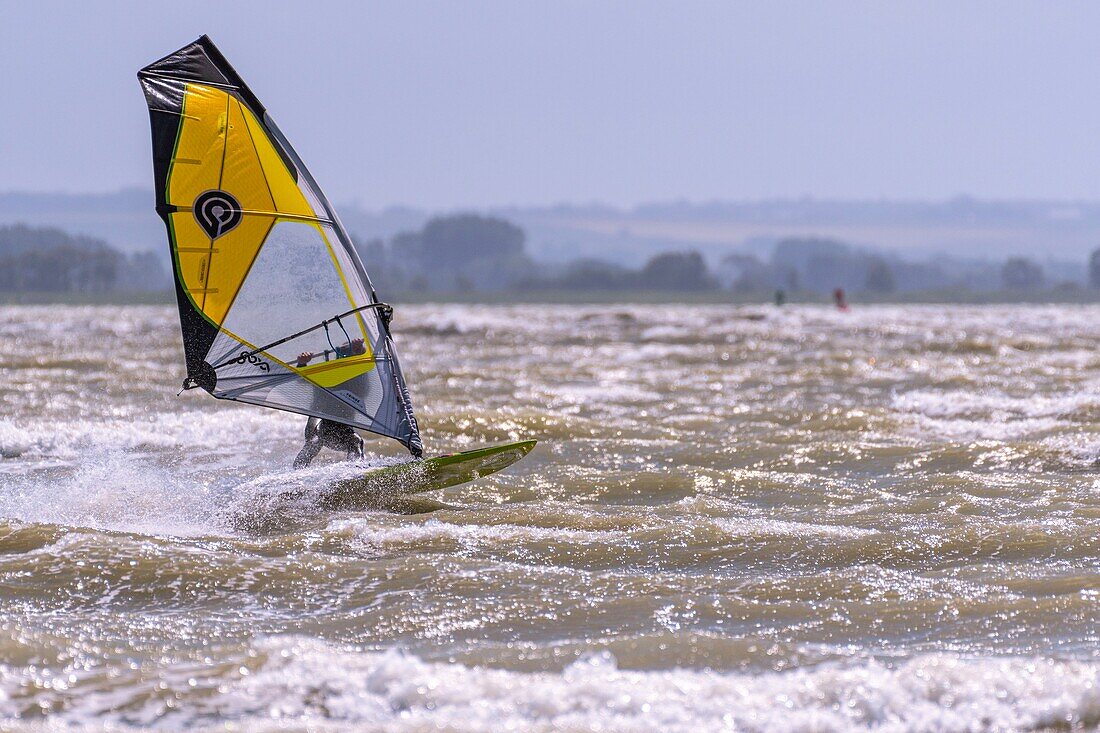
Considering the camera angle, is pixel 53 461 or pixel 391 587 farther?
pixel 53 461

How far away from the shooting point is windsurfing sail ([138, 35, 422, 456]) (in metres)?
8.88

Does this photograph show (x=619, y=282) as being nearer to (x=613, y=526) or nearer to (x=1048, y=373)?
(x=1048, y=373)

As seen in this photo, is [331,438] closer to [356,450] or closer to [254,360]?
[356,450]

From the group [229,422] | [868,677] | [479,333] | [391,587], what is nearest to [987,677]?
[868,677]

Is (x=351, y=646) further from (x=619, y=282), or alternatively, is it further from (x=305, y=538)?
(x=619, y=282)

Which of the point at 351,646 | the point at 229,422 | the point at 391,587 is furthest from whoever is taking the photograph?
the point at 229,422

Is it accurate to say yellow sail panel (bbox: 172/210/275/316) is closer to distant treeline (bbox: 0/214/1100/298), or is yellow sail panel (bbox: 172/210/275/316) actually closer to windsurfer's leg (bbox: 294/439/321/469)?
windsurfer's leg (bbox: 294/439/321/469)

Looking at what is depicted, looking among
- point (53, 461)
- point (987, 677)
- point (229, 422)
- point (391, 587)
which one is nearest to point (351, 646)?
point (391, 587)

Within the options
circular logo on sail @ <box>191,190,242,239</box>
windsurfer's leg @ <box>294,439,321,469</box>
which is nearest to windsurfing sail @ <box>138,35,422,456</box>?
circular logo on sail @ <box>191,190,242,239</box>

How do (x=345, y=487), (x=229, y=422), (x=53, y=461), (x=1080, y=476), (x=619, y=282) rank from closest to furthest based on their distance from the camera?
1. (x=345, y=487)
2. (x=1080, y=476)
3. (x=53, y=461)
4. (x=229, y=422)
5. (x=619, y=282)

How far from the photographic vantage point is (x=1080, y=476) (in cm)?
1057

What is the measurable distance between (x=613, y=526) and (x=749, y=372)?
14.6 meters

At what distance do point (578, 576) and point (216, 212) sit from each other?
13.0 feet

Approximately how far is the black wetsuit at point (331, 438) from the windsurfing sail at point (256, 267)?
14.4 inches
